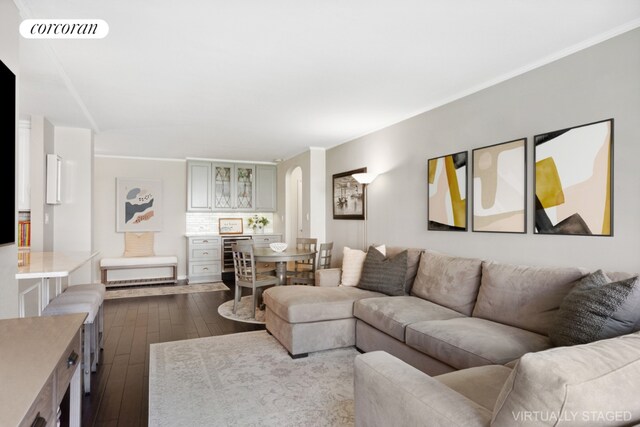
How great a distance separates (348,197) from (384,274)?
1.97m

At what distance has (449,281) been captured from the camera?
3.21 metres

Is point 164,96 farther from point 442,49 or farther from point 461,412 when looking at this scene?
point 461,412

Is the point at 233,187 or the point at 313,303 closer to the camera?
the point at 313,303

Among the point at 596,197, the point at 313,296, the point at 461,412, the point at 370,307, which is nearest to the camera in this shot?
the point at 461,412

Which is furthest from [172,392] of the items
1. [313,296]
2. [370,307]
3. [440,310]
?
[440,310]

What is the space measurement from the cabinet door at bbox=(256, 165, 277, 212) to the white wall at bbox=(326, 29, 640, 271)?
3.56 m

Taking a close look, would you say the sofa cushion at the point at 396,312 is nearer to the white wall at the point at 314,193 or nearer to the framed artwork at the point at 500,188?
the framed artwork at the point at 500,188

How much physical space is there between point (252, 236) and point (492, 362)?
601 centimetres

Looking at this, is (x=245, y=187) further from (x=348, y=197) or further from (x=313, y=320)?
(x=313, y=320)

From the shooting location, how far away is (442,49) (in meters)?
2.63

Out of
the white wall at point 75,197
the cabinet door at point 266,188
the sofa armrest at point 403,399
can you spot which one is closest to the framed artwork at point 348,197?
the cabinet door at point 266,188

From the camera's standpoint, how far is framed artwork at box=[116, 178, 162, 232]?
7.09m

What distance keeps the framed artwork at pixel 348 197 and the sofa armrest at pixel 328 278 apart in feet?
3.77

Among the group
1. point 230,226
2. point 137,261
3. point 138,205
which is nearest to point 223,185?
point 230,226
